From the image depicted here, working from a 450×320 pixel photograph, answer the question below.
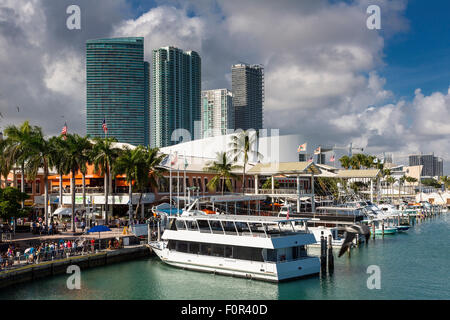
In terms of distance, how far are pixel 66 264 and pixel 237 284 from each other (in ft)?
52.7

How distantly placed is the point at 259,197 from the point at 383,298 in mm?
43776

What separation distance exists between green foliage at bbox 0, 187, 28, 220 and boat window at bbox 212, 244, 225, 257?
68.4 ft

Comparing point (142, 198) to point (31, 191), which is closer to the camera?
point (142, 198)

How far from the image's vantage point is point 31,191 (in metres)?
73.2

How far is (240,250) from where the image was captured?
3759 centimetres

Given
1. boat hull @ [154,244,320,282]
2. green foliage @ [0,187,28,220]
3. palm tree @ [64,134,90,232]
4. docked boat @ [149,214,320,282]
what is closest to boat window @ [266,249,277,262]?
docked boat @ [149,214,320,282]

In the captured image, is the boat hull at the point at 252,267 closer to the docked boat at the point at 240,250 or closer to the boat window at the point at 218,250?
the docked boat at the point at 240,250

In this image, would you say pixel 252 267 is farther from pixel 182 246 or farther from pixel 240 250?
pixel 182 246

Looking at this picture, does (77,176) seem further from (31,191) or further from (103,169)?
(103,169)

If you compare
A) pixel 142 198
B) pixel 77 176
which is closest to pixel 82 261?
pixel 142 198

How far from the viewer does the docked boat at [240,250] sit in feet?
118

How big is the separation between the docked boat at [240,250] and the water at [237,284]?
0.83m
